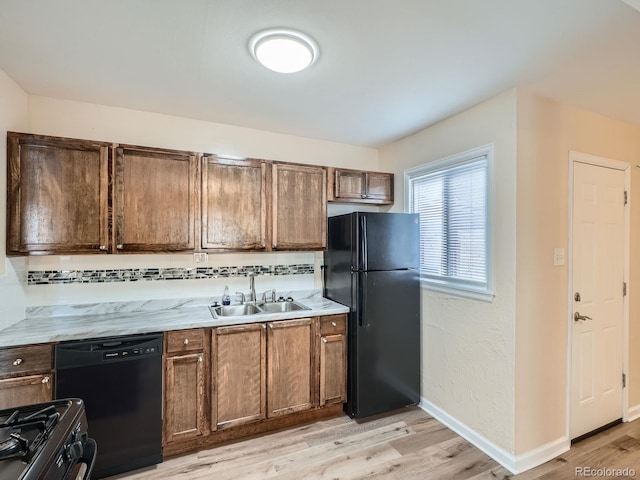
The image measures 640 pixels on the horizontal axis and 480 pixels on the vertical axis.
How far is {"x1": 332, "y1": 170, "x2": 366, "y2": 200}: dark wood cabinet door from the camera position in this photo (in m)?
2.97

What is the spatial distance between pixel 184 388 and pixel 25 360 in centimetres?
91

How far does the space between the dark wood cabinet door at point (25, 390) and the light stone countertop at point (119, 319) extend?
21 cm

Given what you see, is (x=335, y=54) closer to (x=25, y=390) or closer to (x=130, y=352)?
(x=130, y=352)

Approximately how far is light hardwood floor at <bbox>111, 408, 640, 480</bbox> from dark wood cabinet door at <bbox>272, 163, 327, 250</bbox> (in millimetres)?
1529

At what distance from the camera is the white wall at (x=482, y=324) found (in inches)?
82.3

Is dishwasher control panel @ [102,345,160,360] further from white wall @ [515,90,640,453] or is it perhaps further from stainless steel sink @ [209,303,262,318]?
white wall @ [515,90,640,453]

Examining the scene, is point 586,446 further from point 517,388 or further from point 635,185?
point 635,185

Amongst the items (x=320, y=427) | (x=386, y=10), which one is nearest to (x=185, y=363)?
(x=320, y=427)

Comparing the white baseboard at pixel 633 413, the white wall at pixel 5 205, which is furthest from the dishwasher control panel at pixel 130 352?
the white baseboard at pixel 633 413

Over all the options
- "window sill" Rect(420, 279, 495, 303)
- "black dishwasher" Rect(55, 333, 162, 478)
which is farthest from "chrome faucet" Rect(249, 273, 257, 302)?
"window sill" Rect(420, 279, 495, 303)

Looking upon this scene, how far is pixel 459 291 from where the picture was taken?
2.47 m

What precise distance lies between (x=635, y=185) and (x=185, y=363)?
3.87 metres

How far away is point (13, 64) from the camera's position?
1.87 metres

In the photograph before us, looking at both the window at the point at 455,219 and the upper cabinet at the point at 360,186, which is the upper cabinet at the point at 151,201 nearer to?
the upper cabinet at the point at 360,186
